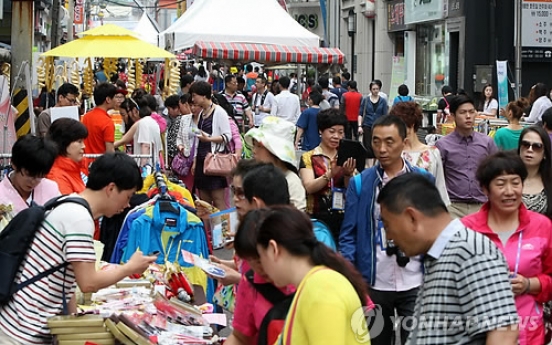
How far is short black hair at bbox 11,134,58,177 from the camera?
6.21m

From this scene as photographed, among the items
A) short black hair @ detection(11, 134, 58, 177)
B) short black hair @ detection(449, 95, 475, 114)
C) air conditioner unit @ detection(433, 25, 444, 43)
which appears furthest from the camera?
air conditioner unit @ detection(433, 25, 444, 43)

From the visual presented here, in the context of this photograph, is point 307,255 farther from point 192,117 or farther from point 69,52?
point 69,52

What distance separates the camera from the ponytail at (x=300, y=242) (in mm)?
3633

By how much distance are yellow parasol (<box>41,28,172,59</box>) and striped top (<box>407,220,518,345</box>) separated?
Answer: 12.5 meters

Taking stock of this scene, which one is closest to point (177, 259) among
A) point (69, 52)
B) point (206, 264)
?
point (206, 264)

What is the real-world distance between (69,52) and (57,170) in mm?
8493

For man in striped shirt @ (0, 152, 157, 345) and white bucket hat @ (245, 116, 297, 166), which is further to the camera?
white bucket hat @ (245, 116, 297, 166)

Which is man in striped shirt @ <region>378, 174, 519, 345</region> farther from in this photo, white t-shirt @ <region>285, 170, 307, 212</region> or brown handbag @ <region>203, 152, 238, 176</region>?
brown handbag @ <region>203, 152, 238, 176</region>

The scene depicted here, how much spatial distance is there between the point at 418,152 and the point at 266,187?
303 centimetres

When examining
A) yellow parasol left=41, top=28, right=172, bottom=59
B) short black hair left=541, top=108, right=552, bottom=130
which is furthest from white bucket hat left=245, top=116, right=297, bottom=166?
yellow parasol left=41, top=28, right=172, bottom=59

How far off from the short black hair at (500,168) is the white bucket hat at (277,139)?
1.39m

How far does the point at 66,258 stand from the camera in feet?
15.7

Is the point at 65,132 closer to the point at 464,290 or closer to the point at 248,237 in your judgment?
the point at 248,237

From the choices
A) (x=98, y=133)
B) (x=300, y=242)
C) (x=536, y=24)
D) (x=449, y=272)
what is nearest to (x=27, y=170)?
(x=300, y=242)
